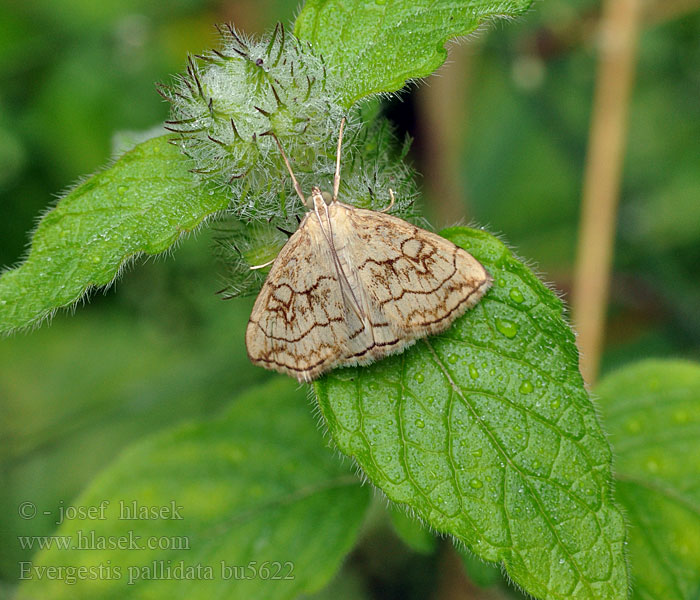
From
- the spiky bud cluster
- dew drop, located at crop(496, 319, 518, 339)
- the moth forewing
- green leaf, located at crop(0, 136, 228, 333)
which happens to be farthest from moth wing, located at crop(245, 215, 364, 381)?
dew drop, located at crop(496, 319, 518, 339)

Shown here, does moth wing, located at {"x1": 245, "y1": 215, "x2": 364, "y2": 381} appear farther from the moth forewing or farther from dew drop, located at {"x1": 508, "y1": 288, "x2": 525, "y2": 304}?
dew drop, located at {"x1": 508, "y1": 288, "x2": 525, "y2": 304}

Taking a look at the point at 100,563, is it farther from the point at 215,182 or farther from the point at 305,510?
the point at 215,182

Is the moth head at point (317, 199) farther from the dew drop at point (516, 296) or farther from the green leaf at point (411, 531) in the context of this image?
the green leaf at point (411, 531)

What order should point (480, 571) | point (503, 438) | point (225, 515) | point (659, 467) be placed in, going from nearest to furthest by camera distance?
1. point (503, 438)
2. point (480, 571)
3. point (659, 467)
4. point (225, 515)

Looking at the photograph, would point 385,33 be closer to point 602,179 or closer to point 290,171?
point 290,171

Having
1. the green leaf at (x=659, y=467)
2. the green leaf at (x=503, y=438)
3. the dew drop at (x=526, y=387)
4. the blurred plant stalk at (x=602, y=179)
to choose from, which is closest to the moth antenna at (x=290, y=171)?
the green leaf at (x=503, y=438)

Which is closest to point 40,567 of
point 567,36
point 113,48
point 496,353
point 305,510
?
point 305,510

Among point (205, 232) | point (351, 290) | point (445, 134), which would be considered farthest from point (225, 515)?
point (445, 134)
